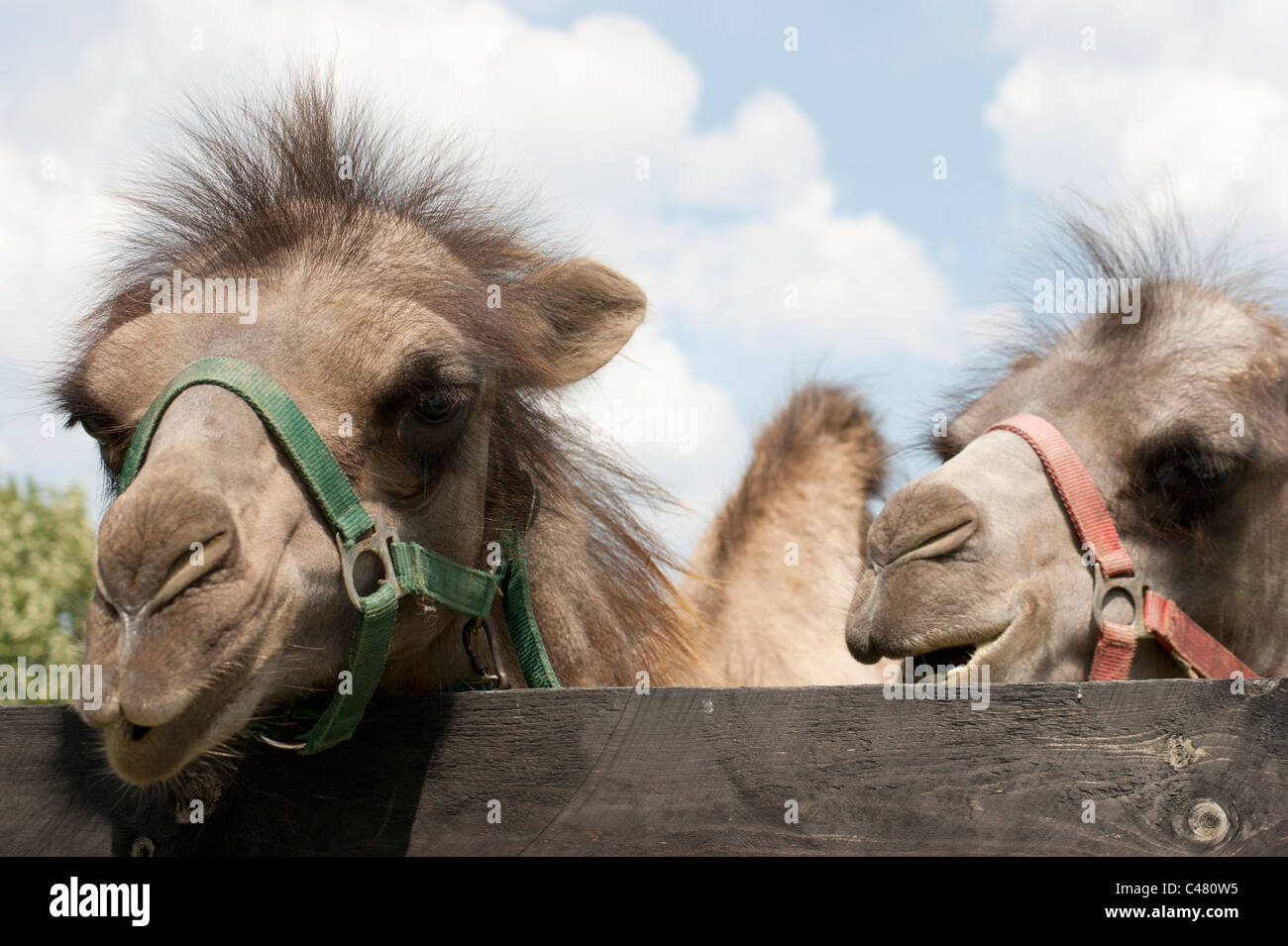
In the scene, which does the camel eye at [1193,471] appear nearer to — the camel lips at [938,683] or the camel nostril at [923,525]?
the camel nostril at [923,525]

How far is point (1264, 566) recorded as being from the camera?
12.3ft

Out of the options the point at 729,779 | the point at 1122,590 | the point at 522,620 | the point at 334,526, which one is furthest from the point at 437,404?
the point at 1122,590

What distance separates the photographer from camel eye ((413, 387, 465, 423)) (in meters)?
2.87

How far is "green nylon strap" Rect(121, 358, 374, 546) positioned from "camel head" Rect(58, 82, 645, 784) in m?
0.03

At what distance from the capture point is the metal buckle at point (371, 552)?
8.20 ft

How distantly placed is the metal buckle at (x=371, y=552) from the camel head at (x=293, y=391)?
0.03 metres

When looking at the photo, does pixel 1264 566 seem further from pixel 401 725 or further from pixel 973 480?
pixel 401 725

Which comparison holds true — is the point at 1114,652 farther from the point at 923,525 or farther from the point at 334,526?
the point at 334,526

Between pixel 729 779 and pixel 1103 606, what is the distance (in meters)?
1.92

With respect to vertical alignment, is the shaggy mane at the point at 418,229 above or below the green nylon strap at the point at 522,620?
above

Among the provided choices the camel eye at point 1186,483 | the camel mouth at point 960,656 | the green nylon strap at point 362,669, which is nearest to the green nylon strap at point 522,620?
the green nylon strap at point 362,669
